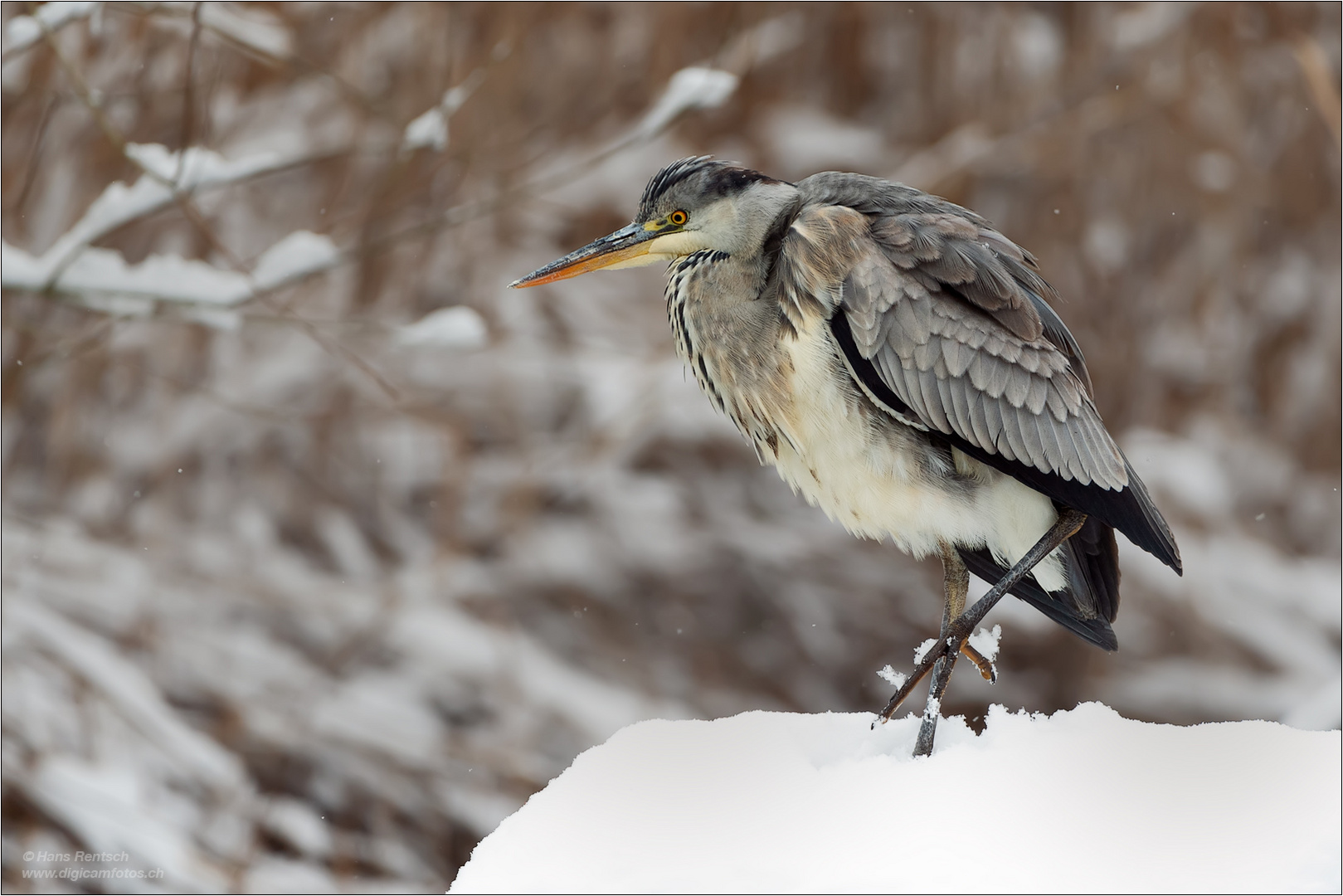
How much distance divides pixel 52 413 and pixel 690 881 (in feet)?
11.0

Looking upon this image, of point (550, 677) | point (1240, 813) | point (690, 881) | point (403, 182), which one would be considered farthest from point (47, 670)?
point (1240, 813)

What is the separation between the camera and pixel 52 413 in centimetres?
393

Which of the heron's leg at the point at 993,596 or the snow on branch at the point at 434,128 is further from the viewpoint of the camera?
the snow on branch at the point at 434,128

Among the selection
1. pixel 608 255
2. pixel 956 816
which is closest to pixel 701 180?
pixel 608 255

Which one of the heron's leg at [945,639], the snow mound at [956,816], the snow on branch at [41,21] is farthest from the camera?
the snow on branch at [41,21]

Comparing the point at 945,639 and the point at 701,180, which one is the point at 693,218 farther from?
the point at 945,639

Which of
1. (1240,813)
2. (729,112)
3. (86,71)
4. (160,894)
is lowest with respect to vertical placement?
(160,894)

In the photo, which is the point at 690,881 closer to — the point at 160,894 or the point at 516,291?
the point at 160,894

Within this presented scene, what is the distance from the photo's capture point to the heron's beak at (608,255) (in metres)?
2.01

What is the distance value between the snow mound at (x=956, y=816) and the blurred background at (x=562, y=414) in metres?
2.22

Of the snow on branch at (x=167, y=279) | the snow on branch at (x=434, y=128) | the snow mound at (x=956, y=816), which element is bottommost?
the snow mound at (x=956, y=816)

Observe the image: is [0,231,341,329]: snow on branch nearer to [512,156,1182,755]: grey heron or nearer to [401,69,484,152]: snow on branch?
[401,69,484,152]: snow on branch

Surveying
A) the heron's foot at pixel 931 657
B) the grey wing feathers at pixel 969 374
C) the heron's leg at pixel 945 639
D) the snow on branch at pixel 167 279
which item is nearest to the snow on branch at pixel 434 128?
the snow on branch at pixel 167 279

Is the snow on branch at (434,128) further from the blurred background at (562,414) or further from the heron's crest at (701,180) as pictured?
the blurred background at (562,414)
